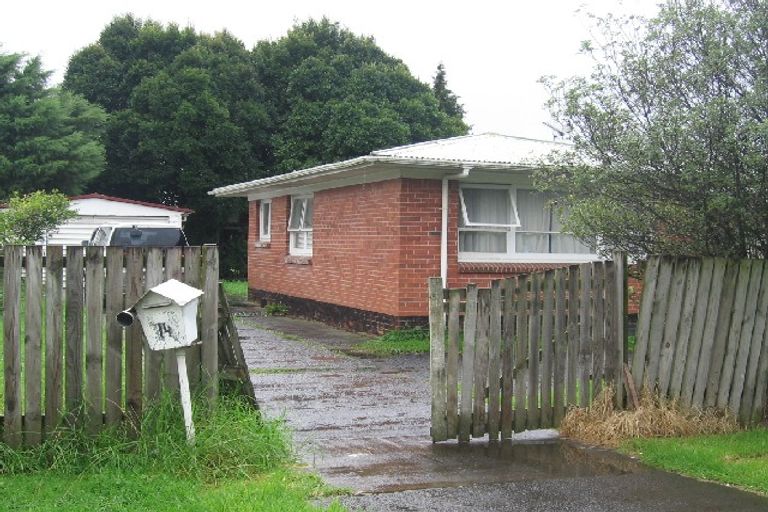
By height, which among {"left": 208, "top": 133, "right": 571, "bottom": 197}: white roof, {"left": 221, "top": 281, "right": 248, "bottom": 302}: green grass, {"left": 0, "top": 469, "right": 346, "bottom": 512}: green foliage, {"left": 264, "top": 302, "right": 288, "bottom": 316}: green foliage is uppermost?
{"left": 208, "top": 133, "right": 571, "bottom": 197}: white roof

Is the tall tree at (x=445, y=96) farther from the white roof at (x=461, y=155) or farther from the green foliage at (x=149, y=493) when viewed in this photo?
the green foliage at (x=149, y=493)

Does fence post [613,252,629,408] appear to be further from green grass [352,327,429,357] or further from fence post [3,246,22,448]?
green grass [352,327,429,357]

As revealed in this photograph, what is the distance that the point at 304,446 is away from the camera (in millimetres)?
7438

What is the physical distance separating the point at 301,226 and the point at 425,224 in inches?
236

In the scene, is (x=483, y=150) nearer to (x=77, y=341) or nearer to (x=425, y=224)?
(x=425, y=224)

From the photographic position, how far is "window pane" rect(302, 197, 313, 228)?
20347 millimetres

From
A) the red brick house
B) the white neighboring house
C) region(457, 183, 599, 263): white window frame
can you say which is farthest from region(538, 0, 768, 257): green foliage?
the white neighboring house

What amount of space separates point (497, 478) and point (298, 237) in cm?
1516

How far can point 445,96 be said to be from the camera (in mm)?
49500

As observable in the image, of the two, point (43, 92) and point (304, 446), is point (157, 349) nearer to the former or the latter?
point (304, 446)

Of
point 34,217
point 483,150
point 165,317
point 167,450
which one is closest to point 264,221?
point 34,217

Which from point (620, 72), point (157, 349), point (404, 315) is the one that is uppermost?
point (620, 72)

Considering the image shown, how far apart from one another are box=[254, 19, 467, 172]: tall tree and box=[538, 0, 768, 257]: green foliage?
25957 mm


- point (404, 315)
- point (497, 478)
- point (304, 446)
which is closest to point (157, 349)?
point (304, 446)
